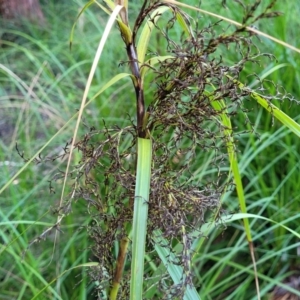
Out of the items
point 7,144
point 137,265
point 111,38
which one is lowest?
point 137,265

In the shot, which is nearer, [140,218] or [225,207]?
[140,218]

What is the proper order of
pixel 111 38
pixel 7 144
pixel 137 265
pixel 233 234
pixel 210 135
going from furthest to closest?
pixel 111 38, pixel 7 144, pixel 233 234, pixel 210 135, pixel 137 265

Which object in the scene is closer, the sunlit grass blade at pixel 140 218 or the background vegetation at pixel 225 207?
the sunlit grass blade at pixel 140 218

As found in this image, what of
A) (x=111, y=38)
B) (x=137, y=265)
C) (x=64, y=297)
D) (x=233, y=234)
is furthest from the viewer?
(x=111, y=38)

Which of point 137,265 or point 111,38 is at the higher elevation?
point 111,38

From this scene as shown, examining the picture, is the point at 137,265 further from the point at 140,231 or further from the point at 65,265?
the point at 65,265

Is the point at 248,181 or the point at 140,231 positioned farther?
the point at 248,181

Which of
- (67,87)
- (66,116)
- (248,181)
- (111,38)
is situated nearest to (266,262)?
(248,181)

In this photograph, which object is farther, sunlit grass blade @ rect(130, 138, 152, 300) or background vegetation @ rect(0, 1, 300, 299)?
background vegetation @ rect(0, 1, 300, 299)
